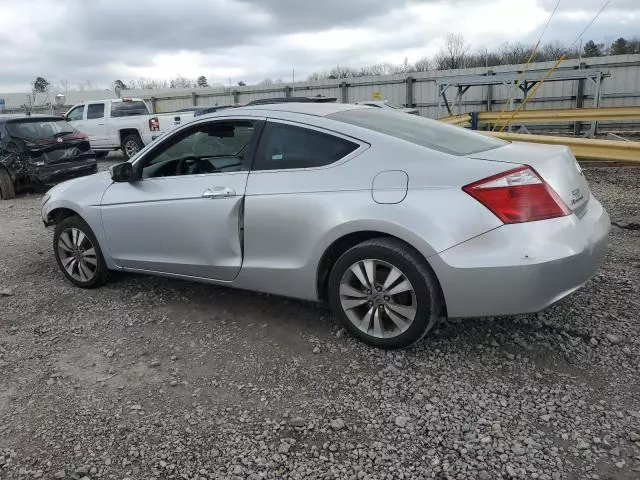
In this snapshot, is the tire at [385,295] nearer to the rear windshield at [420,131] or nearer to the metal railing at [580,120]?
the rear windshield at [420,131]

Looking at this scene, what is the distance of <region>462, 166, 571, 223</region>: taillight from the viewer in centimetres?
292

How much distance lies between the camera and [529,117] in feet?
43.4

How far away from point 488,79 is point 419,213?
13.3 meters

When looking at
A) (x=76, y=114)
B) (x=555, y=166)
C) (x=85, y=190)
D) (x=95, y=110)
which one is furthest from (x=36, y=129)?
(x=555, y=166)

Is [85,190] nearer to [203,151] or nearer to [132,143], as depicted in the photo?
[203,151]

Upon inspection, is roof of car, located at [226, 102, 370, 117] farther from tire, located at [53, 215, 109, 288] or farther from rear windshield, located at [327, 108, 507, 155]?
tire, located at [53, 215, 109, 288]

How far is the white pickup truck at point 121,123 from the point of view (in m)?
15.2

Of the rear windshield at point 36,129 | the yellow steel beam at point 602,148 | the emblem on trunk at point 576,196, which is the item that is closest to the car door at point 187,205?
the emblem on trunk at point 576,196

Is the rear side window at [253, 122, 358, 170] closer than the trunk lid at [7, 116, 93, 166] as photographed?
Yes

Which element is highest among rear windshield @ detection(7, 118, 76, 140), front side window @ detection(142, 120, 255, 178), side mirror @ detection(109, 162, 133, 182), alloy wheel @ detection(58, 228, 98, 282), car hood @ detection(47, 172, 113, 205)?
rear windshield @ detection(7, 118, 76, 140)

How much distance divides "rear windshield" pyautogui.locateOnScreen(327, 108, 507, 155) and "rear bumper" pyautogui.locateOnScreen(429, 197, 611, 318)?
683 millimetres

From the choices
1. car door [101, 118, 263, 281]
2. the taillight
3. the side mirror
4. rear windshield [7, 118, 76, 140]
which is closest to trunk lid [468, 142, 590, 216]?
the taillight

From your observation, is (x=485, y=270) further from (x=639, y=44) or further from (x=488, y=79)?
(x=639, y=44)

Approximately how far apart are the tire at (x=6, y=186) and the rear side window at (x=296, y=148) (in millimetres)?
8813
